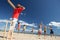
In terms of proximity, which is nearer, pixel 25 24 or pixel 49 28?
pixel 49 28

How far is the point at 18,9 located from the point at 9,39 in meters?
1.11

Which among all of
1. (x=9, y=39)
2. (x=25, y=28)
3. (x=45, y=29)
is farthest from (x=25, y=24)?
(x=9, y=39)

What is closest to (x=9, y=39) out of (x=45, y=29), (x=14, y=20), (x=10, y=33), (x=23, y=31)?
(x=10, y=33)

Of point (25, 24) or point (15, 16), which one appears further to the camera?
point (25, 24)

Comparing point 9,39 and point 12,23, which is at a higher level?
point 12,23

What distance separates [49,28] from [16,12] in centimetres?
499

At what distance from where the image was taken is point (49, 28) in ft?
34.8

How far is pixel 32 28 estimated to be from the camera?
40.4 feet

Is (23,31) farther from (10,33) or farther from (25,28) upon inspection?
(10,33)

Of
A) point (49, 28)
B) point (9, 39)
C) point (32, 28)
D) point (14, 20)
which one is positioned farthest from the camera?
point (32, 28)

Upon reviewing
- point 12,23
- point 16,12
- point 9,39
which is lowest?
point 9,39

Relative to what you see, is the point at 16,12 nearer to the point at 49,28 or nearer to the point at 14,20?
the point at 14,20

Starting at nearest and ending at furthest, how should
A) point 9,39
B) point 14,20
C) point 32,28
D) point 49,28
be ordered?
point 14,20, point 9,39, point 49,28, point 32,28

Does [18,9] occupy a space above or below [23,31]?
above
